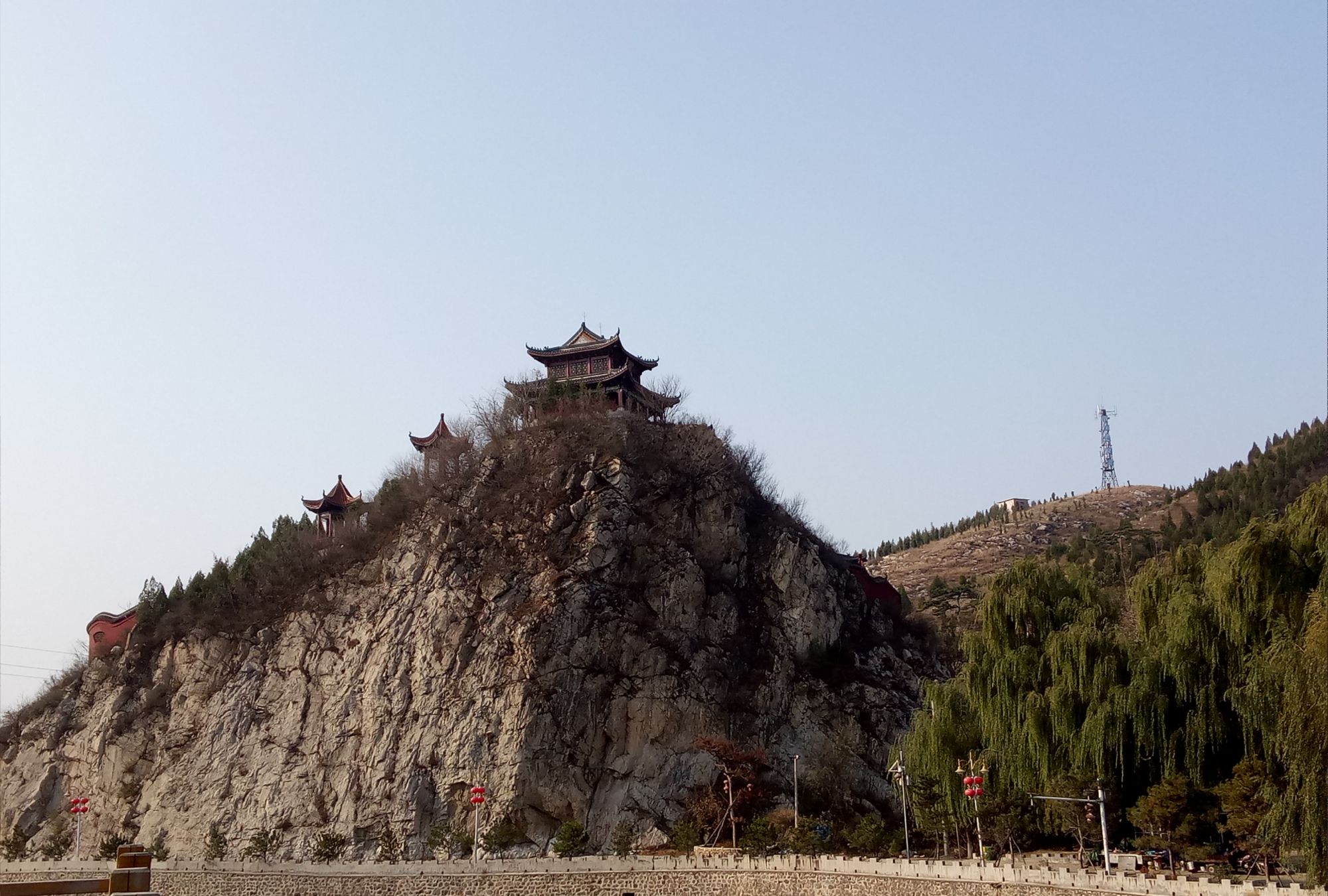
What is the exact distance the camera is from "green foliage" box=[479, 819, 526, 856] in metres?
44.3

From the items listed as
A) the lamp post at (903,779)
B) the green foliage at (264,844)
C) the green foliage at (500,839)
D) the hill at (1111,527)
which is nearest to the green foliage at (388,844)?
the green foliage at (500,839)

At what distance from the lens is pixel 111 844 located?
50250 mm

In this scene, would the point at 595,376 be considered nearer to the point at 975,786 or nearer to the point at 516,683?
the point at 516,683

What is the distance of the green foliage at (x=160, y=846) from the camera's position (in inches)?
1943

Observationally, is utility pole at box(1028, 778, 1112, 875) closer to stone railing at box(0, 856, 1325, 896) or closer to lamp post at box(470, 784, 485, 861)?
stone railing at box(0, 856, 1325, 896)

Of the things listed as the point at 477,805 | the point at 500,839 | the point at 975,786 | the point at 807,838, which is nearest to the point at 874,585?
the point at 477,805

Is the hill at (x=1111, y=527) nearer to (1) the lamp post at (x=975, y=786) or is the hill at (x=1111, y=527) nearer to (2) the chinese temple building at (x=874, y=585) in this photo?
(2) the chinese temple building at (x=874, y=585)

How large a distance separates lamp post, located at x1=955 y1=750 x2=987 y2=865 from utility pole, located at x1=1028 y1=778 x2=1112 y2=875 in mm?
1450

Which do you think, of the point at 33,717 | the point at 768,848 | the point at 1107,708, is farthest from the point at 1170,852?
the point at 33,717

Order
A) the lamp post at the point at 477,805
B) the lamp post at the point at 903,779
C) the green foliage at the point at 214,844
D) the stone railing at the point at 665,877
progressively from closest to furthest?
the stone railing at the point at 665,877, the lamp post at the point at 903,779, the lamp post at the point at 477,805, the green foliage at the point at 214,844

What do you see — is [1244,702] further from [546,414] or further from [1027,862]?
[546,414]

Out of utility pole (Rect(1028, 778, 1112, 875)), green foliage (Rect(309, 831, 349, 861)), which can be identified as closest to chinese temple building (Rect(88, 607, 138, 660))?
green foliage (Rect(309, 831, 349, 861))

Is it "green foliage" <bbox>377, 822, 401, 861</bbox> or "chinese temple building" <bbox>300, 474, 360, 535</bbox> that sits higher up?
"chinese temple building" <bbox>300, 474, 360, 535</bbox>

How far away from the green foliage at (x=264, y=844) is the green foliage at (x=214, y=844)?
0.79 meters
